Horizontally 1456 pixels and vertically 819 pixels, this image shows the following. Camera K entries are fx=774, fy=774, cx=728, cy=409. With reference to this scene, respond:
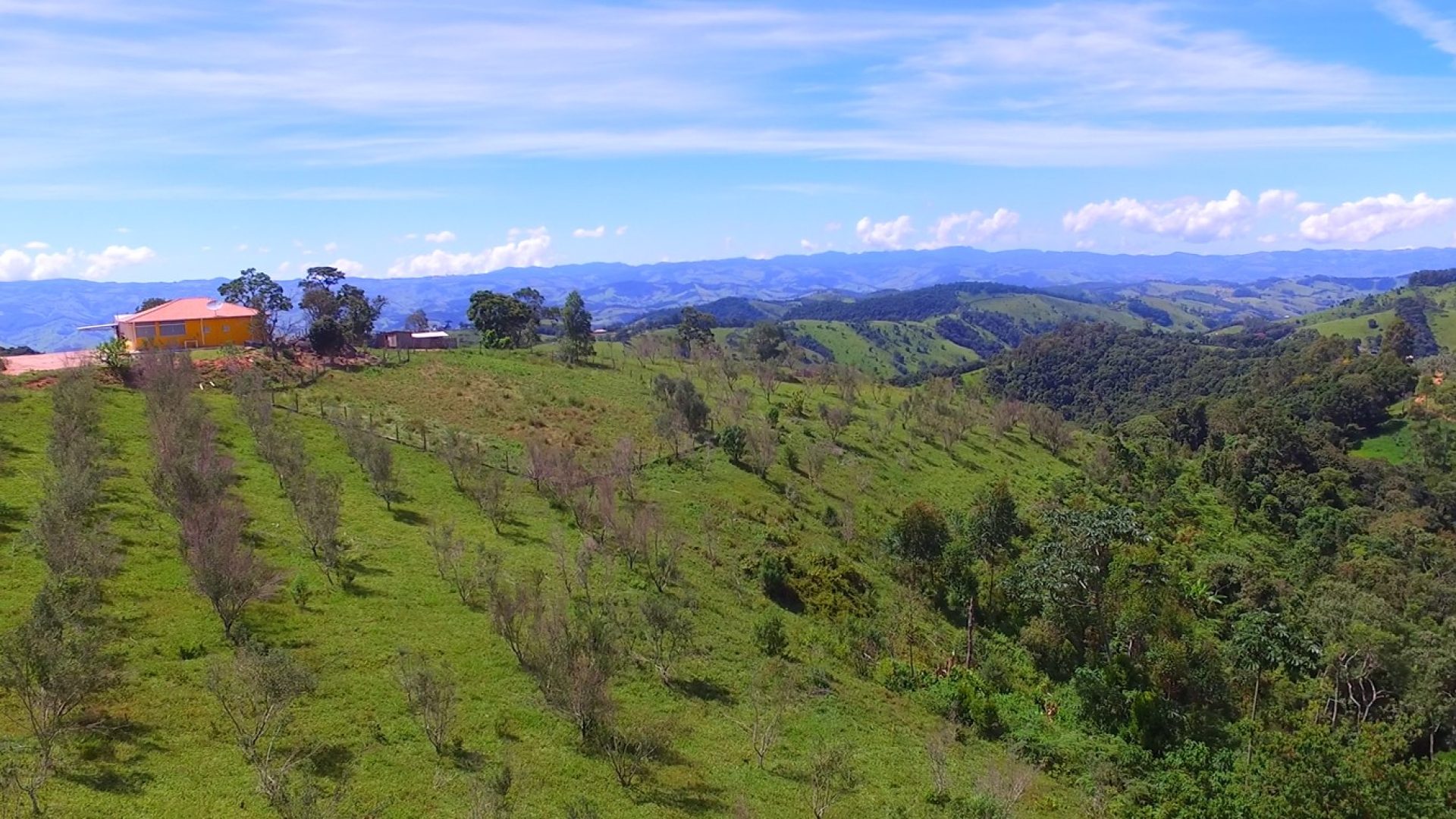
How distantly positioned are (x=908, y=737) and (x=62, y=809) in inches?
1113

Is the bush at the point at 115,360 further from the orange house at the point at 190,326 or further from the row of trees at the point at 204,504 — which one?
the orange house at the point at 190,326

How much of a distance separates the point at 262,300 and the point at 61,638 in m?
77.0

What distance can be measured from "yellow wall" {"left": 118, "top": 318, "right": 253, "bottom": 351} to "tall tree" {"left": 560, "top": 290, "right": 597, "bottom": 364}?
3488cm

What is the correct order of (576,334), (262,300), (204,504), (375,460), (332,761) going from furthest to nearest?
(576,334), (262,300), (375,460), (204,504), (332,761)

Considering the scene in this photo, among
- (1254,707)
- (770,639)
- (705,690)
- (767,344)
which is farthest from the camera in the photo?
(767,344)

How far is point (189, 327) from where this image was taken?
79.6 m

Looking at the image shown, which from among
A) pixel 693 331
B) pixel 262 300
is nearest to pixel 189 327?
pixel 262 300

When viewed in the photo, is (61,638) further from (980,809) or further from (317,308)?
(317,308)

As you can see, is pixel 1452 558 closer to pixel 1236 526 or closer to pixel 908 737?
pixel 1236 526

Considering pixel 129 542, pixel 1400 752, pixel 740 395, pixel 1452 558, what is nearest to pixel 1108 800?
pixel 1400 752

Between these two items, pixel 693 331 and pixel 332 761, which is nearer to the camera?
pixel 332 761

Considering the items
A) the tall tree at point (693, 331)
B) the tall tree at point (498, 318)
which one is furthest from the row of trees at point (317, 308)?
the tall tree at point (693, 331)

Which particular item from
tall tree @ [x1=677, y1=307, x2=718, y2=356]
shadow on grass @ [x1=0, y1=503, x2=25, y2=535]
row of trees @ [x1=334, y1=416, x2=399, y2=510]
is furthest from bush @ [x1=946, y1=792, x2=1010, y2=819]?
tall tree @ [x1=677, y1=307, x2=718, y2=356]

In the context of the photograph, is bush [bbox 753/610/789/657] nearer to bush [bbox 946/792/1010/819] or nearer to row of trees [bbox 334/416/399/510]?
bush [bbox 946/792/1010/819]
